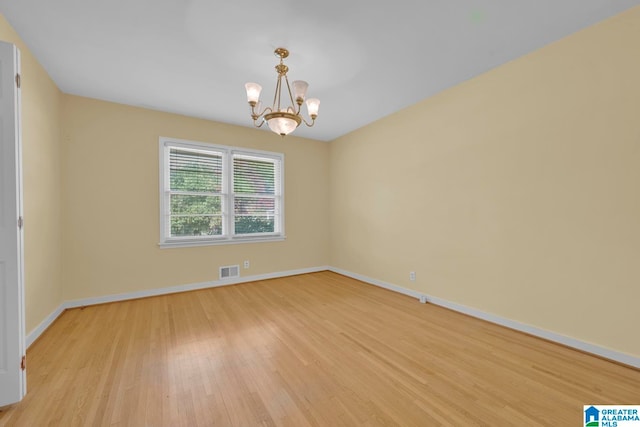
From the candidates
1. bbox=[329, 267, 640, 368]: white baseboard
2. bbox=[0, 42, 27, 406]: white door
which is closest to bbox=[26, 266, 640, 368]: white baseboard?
bbox=[329, 267, 640, 368]: white baseboard

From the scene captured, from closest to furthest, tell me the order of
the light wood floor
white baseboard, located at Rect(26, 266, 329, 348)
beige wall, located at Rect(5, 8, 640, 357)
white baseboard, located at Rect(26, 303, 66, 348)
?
the light wood floor
beige wall, located at Rect(5, 8, 640, 357)
white baseboard, located at Rect(26, 303, 66, 348)
white baseboard, located at Rect(26, 266, 329, 348)

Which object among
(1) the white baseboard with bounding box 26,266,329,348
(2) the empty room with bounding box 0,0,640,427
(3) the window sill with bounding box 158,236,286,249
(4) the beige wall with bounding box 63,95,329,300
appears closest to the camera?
(2) the empty room with bounding box 0,0,640,427

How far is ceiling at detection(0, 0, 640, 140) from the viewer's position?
6.33ft

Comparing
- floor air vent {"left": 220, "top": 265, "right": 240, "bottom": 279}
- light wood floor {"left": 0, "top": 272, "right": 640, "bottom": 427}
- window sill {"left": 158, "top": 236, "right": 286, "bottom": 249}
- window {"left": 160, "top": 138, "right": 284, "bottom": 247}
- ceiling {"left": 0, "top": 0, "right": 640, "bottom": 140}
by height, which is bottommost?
light wood floor {"left": 0, "top": 272, "right": 640, "bottom": 427}

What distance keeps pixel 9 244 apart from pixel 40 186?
1.57 meters

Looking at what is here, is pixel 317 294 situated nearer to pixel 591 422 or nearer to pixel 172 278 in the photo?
pixel 172 278

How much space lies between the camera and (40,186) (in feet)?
8.69

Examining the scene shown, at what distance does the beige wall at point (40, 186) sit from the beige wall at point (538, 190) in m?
4.31

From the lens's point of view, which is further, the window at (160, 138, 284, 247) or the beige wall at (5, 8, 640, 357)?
the window at (160, 138, 284, 247)

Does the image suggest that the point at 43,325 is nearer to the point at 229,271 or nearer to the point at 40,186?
the point at 40,186

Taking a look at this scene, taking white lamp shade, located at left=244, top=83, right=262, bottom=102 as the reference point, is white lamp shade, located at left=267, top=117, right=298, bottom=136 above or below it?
below

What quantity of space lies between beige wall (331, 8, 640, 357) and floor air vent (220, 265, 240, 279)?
2.77 m

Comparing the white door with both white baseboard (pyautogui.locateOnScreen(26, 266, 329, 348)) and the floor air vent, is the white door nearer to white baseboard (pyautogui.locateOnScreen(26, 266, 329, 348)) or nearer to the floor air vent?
white baseboard (pyautogui.locateOnScreen(26, 266, 329, 348))

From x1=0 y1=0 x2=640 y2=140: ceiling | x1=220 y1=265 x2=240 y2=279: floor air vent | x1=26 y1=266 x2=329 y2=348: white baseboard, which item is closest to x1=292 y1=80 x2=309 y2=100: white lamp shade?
x1=0 y1=0 x2=640 y2=140: ceiling
